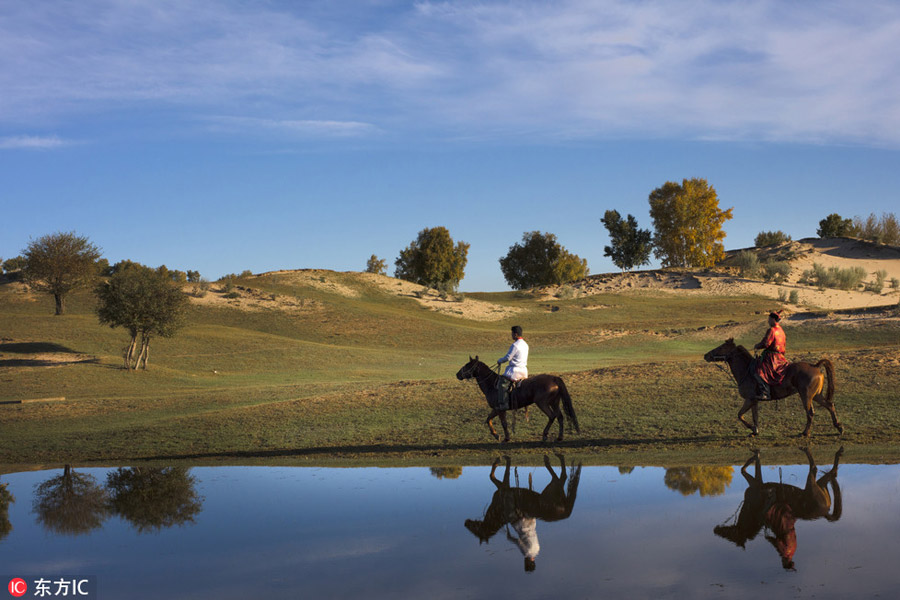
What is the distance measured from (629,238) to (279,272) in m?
60.6

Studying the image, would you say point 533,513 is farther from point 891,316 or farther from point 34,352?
point 34,352

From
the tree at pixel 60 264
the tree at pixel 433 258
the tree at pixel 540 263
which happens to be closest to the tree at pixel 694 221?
the tree at pixel 540 263

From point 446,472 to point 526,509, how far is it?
3.69 meters

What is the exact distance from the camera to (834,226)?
11231cm

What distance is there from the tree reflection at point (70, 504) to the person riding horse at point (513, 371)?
8454 mm

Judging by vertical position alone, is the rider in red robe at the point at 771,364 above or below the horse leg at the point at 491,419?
above

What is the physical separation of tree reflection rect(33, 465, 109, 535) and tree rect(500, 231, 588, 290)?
10462 centimetres

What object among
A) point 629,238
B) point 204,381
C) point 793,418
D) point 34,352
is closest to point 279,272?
point 34,352

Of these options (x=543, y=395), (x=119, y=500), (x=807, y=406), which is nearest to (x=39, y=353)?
(x=119, y=500)

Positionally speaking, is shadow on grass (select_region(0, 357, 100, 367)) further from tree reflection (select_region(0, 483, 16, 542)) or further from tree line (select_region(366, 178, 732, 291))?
tree line (select_region(366, 178, 732, 291))

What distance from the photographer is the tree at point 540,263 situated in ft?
390

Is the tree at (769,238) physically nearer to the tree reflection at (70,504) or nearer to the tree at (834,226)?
the tree at (834,226)

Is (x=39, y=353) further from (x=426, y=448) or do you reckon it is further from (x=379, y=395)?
(x=426, y=448)

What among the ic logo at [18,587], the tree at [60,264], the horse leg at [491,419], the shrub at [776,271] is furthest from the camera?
the shrub at [776,271]
